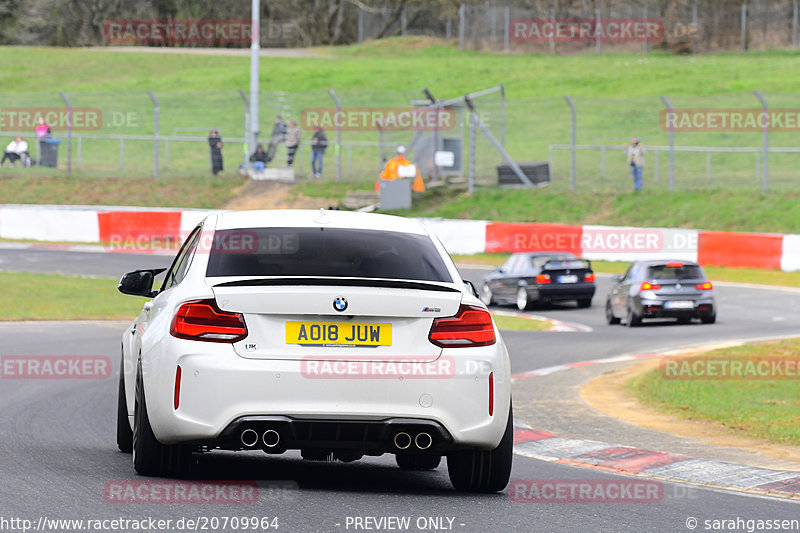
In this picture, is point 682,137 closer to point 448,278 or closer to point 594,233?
point 594,233

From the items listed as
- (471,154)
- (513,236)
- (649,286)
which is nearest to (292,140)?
(471,154)

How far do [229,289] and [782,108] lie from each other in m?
40.1

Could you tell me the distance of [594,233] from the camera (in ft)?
108

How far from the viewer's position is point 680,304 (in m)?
22.8

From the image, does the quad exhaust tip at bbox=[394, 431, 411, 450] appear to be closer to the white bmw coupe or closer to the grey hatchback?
the white bmw coupe

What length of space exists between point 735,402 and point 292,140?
97.1ft

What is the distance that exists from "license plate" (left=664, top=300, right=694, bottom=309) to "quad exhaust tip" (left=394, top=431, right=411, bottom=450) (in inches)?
643

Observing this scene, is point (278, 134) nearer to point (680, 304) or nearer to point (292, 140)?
point (292, 140)

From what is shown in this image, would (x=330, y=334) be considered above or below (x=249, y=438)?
above

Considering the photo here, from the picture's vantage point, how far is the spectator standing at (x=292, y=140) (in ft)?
135

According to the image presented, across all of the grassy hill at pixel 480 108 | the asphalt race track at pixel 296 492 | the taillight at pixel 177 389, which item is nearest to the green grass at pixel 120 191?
the grassy hill at pixel 480 108

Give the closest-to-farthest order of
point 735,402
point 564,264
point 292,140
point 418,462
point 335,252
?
point 335,252 < point 418,462 < point 735,402 < point 564,264 < point 292,140

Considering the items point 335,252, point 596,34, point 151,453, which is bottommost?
point 151,453

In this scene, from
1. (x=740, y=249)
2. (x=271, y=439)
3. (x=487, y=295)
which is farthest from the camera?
(x=740, y=249)
